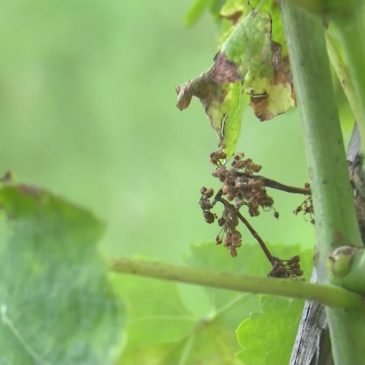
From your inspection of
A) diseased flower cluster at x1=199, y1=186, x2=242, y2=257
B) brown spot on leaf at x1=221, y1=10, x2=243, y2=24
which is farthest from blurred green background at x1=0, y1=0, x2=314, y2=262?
diseased flower cluster at x1=199, y1=186, x2=242, y2=257

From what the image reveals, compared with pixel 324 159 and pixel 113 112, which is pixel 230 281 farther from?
pixel 113 112

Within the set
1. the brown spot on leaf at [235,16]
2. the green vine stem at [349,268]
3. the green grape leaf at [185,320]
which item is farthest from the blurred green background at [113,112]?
the green vine stem at [349,268]

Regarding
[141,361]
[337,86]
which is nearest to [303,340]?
[337,86]

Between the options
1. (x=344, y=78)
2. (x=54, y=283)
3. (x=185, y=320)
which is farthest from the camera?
(x=185, y=320)

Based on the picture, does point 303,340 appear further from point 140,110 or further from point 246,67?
point 140,110

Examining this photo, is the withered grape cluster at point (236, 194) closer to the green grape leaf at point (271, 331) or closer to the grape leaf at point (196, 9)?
the green grape leaf at point (271, 331)

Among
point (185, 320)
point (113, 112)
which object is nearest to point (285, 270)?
point (185, 320)
